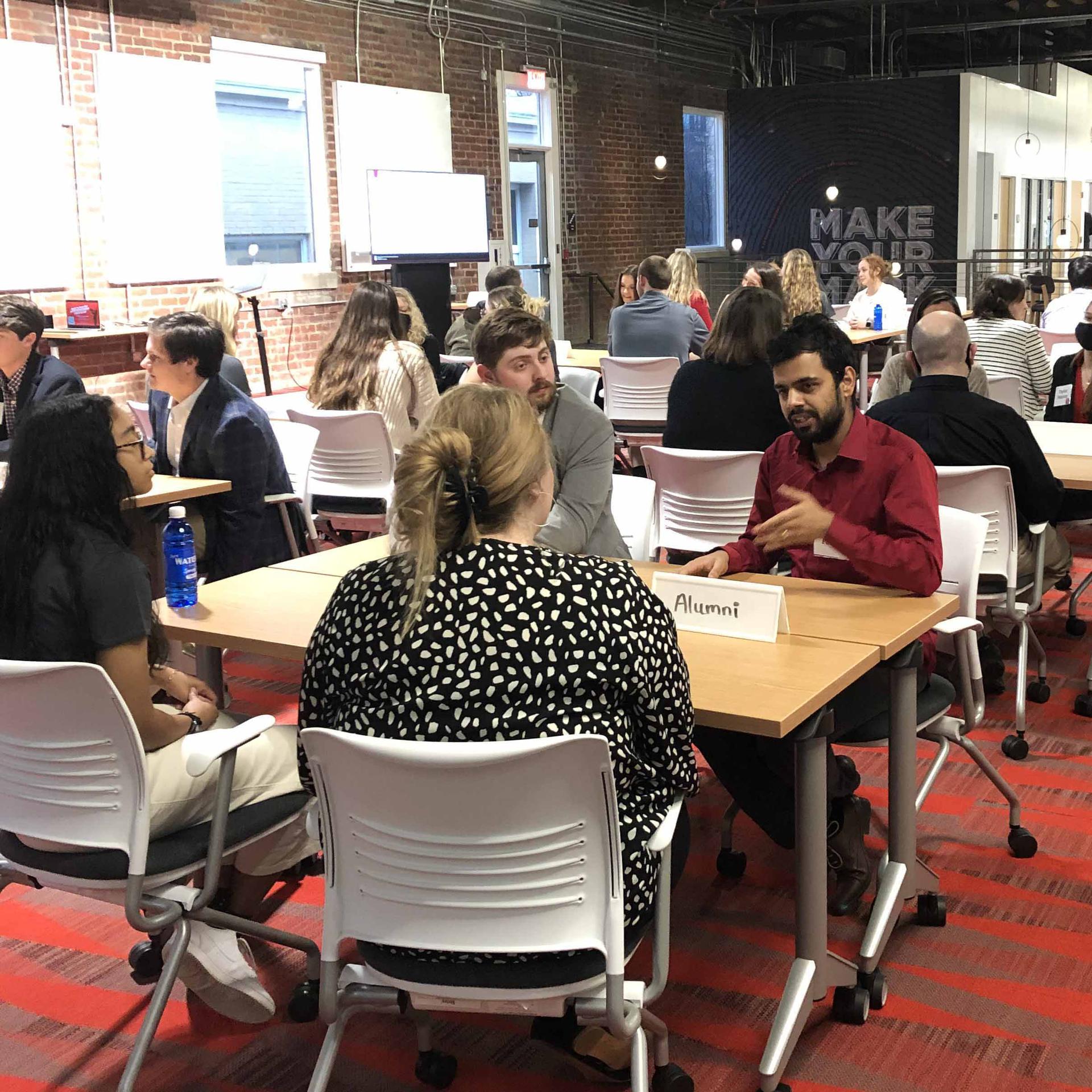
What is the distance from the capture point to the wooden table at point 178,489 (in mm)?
4012

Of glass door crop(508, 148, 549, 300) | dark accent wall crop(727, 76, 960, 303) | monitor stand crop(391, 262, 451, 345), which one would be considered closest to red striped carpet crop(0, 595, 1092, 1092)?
monitor stand crop(391, 262, 451, 345)

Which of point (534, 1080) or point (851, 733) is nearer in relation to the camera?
point (534, 1080)

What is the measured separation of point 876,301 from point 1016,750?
21.1 ft

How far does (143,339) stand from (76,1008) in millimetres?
6708

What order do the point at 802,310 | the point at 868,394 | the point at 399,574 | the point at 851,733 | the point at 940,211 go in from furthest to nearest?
1. the point at 940,211
2. the point at 868,394
3. the point at 802,310
4. the point at 851,733
5. the point at 399,574

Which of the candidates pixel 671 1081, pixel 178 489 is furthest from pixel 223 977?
pixel 178 489

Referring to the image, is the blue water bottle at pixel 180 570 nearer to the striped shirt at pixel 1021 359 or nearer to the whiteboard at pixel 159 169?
the striped shirt at pixel 1021 359

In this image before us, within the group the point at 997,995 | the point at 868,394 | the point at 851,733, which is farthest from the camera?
the point at 868,394

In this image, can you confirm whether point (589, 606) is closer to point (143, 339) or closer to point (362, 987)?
point (362, 987)

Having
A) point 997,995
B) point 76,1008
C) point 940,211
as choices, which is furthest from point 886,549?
point 940,211

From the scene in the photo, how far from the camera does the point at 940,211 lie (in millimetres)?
14023

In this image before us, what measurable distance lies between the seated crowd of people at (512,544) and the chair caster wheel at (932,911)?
13 cm

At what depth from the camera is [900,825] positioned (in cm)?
271

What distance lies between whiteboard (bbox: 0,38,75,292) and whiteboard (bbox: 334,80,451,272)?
2.65 meters
